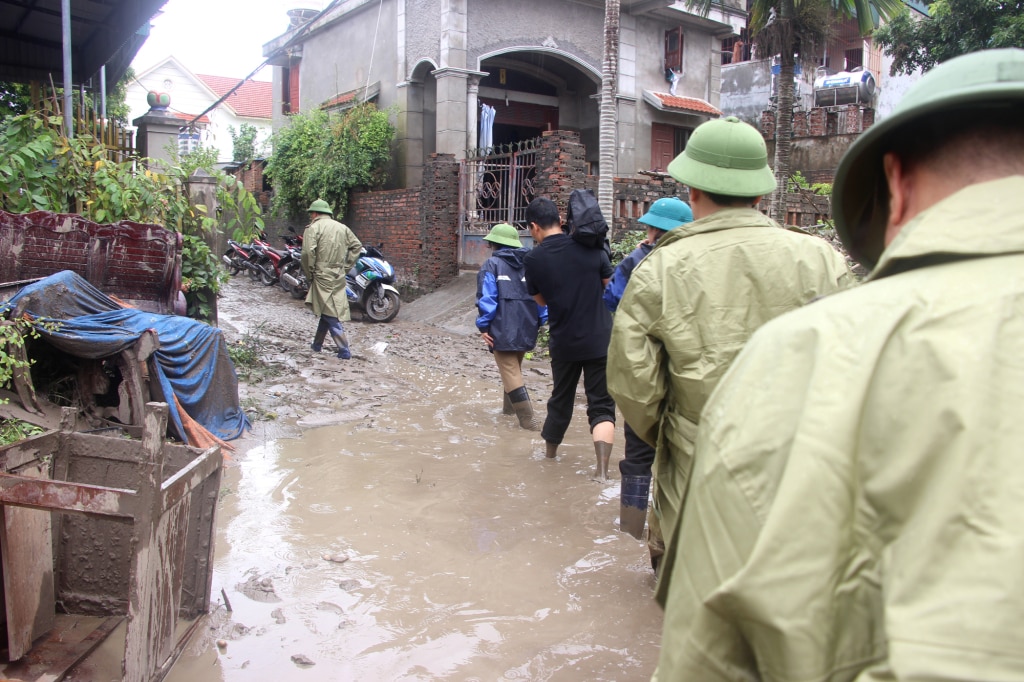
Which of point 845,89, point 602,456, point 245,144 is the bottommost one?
point 602,456

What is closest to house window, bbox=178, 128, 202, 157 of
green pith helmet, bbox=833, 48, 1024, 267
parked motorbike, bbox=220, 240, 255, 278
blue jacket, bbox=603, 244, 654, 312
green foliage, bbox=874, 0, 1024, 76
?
parked motorbike, bbox=220, 240, 255, 278

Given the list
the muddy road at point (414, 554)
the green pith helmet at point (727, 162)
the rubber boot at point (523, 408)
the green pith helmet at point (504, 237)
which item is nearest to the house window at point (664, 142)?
the muddy road at point (414, 554)

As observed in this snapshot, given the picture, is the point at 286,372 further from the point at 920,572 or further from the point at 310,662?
the point at 920,572

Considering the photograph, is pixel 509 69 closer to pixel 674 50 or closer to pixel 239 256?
pixel 674 50

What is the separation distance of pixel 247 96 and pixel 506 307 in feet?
139

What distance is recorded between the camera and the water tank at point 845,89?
73.9 ft

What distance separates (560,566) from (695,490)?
316 cm

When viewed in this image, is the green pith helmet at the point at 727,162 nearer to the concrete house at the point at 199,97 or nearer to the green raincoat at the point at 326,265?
the green raincoat at the point at 326,265

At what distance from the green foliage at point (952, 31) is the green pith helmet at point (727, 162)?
11.2m

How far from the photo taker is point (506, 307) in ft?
21.4

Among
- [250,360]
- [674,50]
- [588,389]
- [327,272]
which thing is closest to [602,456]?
[588,389]

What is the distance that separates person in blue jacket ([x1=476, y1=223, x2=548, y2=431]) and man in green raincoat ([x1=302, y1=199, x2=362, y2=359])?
3428mm

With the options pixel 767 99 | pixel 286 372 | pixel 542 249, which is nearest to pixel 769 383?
pixel 542 249

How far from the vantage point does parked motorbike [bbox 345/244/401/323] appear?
12.7 metres
